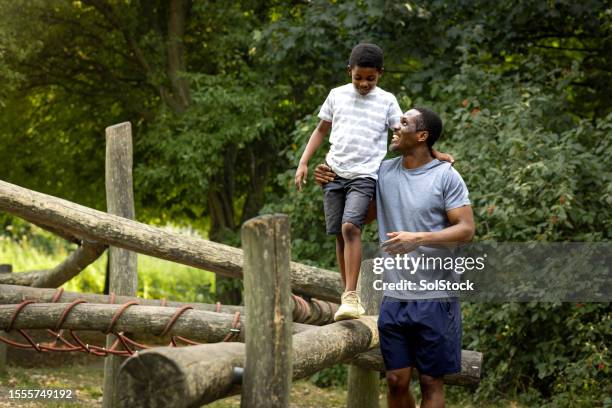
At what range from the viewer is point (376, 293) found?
609cm

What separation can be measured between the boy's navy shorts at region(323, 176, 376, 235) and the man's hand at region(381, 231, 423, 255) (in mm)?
631

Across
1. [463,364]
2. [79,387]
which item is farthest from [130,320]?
[79,387]

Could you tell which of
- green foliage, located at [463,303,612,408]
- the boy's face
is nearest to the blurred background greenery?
green foliage, located at [463,303,612,408]

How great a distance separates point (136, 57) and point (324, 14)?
3.72 m

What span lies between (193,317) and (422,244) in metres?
2.14

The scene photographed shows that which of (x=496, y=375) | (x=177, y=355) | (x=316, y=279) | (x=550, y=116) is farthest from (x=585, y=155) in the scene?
(x=177, y=355)

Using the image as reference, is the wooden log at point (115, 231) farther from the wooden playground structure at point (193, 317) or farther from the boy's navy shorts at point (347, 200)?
the boy's navy shorts at point (347, 200)

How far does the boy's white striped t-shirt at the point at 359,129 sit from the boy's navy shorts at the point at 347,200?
5 centimetres

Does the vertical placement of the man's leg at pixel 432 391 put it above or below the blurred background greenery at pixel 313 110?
below

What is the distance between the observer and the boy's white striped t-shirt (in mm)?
4887

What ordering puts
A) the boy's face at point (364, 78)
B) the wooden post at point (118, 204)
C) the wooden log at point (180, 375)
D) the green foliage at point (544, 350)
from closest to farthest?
the wooden log at point (180, 375) → the boy's face at point (364, 78) → the wooden post at point (118, 204) → the green foliage at point (544, 350)

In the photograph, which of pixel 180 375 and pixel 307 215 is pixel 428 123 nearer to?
pixel 180 375

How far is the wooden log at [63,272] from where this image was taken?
281 inches

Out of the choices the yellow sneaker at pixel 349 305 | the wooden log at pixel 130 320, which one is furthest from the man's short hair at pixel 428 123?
the wooden log at pixel 130 320
